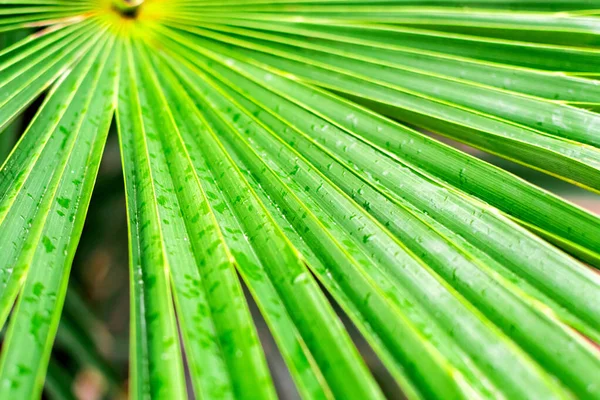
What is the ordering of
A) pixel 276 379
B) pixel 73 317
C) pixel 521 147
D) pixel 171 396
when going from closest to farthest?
pixel 171 396
pixel 521 147
pixel 73 317
pixel 276 379

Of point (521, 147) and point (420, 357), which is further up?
point (521, 147)

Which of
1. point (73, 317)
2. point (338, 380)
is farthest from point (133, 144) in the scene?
point (73, 317)

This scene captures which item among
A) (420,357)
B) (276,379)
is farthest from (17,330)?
(276,379)

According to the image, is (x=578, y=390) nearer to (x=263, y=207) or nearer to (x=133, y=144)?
(x=263, y=207)

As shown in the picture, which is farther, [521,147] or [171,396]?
[521,147]

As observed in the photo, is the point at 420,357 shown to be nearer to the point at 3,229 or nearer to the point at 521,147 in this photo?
the point at 521,147

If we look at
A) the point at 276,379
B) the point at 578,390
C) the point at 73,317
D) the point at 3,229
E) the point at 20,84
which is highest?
the point at 20,84

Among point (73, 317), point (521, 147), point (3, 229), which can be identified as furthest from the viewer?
point (73, 317)
